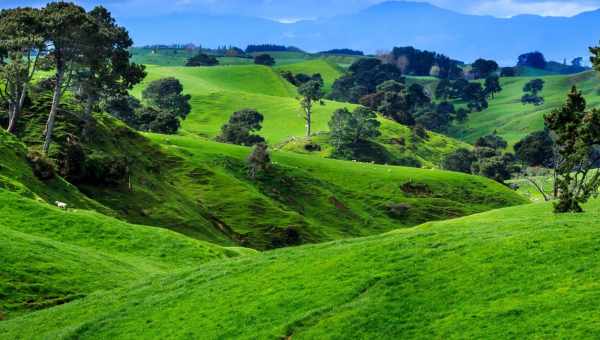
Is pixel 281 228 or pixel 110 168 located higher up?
pixel 110 168

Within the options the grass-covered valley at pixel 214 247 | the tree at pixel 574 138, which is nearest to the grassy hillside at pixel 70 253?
the grass-covered valley at pixel 214 247

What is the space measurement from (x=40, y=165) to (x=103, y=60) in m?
22.8

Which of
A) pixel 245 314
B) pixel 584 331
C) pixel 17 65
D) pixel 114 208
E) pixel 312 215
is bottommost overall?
pixel 312 215

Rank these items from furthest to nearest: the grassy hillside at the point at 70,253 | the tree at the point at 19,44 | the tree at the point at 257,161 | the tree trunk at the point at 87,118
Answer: the tree at the point at 257,161, the tree trunk at the point at 87,118, the tree at the point at 19,44, the grassy hillside at the point at 70,253

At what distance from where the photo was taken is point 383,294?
1270 inches

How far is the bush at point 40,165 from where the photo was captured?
6733cm

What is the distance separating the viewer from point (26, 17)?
3061 inches

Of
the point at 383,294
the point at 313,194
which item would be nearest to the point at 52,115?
the point at 383,294

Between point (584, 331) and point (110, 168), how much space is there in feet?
214

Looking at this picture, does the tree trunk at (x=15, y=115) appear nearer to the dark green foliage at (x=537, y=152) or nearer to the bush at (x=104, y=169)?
the bush at (x=104, y=169)

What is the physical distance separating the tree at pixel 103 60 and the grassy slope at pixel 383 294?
149 feet

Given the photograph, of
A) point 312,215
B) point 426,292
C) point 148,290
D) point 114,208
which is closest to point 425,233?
point 426,292

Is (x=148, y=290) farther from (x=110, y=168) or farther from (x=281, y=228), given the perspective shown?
(x=281, y=228)

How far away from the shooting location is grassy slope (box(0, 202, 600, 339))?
28.5 meters
